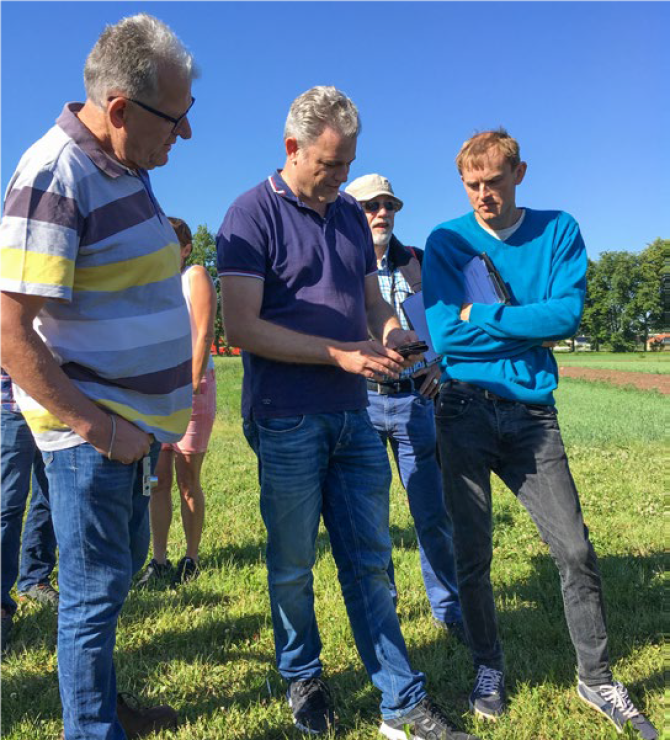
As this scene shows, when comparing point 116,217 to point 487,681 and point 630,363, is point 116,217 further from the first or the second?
point 630,363

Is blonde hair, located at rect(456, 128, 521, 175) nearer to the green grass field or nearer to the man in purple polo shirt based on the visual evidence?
the man in purple polo shirt

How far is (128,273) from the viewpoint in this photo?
2105mm

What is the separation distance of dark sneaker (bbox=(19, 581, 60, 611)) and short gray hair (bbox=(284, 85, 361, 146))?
317 cm

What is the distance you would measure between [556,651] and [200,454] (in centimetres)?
257

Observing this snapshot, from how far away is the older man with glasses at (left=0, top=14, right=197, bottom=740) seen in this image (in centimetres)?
194

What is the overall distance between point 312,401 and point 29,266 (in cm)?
124

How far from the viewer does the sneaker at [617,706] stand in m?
2.71

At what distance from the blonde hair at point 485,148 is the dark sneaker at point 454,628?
2433mm

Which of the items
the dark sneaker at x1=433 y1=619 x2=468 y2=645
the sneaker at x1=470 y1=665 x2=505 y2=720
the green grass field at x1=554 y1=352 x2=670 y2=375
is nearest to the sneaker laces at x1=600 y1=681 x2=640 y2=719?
the sneaker at x1=470 y1=665 x2=505 y2=720

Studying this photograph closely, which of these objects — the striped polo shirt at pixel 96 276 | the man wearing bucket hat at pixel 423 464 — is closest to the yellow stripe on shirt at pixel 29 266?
the striped polo shirt at pixel 96 276

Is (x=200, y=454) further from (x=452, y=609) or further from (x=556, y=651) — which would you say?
(x=556, y=651)

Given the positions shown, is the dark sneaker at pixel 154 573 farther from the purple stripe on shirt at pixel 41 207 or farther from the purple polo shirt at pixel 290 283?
the purple stripe on shirt at pixel 41 207

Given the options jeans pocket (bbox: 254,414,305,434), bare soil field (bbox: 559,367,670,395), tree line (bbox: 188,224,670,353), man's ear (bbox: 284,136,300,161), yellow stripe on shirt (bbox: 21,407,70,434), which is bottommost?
bare soil field (bbox: 559,367,670,395)

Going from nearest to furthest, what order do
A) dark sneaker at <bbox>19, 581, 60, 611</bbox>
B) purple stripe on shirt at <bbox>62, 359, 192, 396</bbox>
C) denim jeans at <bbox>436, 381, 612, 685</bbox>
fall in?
purple stripe on shirt at <bbox>62, 359, 192, 396</bbox>, denim jeans at <bbox>436, 381, 612, 685</bbox>, dark sneaker at <bbox>19, 581, 60, 611</bbox>
